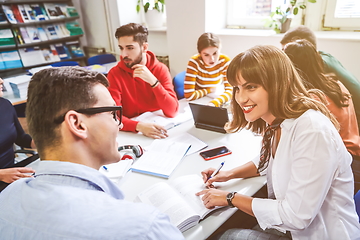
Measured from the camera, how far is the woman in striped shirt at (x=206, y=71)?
2234 mm

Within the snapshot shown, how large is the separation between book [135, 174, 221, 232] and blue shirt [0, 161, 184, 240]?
12.6 inches

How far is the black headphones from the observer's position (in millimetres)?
1360

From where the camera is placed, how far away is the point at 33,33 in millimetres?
3895

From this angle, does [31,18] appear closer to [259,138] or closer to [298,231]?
[259,138]

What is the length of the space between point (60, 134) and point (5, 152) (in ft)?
4.31

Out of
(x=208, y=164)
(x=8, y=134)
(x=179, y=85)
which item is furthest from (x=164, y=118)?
(x=8, y=134)

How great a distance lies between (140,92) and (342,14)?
211 centimetres

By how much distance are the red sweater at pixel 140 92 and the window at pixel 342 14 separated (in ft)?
5.87

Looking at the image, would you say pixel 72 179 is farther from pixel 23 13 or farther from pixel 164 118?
pixel 23 13

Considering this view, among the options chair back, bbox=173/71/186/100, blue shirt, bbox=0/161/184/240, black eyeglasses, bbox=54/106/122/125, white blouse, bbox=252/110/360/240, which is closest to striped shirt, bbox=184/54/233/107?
chair back, bbox=173/71/186/100

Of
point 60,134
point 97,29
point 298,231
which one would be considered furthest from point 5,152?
point 97,29

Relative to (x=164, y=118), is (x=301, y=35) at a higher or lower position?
higher

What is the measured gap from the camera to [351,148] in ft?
4.98

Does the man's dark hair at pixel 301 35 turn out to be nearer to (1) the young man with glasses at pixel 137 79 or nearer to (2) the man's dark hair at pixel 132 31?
(1) the young man with glasses at pixel 137 79
